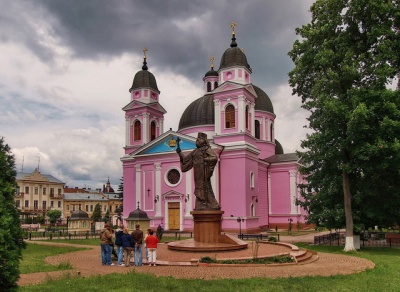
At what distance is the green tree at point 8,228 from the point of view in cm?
591

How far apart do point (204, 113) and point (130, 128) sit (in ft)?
28.4

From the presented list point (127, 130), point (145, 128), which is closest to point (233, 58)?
point (145, 128)

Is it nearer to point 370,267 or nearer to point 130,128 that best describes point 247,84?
point 130,128

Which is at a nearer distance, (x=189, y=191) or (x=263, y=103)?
(x=189, y=191)

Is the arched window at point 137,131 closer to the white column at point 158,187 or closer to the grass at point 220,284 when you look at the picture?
the white column at point 158,187

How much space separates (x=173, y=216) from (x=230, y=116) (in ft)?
36.7

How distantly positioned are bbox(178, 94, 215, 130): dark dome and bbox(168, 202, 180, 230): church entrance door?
9845mm

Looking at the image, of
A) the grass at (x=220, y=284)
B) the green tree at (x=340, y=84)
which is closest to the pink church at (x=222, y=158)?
the green tree at (x=340, y=84)

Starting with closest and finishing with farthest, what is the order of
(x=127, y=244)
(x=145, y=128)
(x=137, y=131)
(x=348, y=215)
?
(x=127, y=244) → (x=348, y=215) → (x=145, y=128) → (x=137, y=131)

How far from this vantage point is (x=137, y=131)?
146ft

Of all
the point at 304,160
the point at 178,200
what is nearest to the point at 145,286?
the point at 304,160

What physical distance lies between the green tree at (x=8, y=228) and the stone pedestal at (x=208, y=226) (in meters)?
10.3

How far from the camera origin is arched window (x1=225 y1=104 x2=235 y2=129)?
37344 mm

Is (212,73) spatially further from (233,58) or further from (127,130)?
(127,130)
